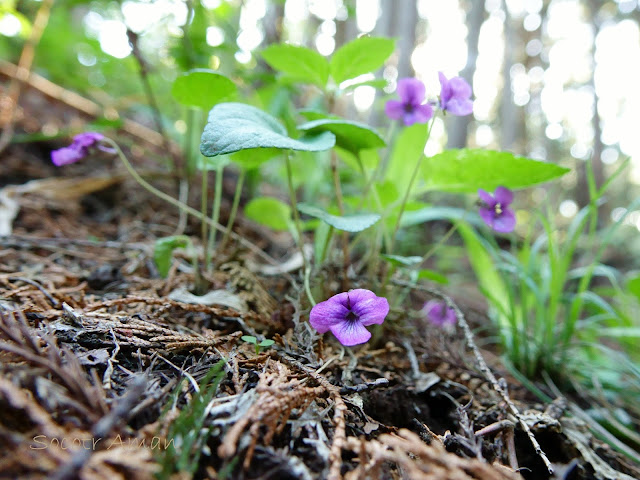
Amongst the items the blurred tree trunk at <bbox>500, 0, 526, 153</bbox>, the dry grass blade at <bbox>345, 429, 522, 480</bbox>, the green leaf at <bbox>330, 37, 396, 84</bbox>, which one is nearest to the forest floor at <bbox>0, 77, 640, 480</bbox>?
the dry grass blade at <bbox>345, 429, 522, 480</bbox>

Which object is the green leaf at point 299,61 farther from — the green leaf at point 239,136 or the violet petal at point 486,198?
the violet petal at point 486,198

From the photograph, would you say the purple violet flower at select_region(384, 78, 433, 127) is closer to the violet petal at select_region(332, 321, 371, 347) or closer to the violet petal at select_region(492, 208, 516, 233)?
the violet petal at select_region(492, 208, 516, 233)

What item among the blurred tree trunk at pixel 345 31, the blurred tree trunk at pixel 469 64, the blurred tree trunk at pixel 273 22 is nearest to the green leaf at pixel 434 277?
the blurred tree trunk at pixel 273 22

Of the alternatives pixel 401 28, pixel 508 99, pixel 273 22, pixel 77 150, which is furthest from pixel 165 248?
pixel 508 99

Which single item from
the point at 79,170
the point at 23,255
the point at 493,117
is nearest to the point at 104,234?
the point at 23,255

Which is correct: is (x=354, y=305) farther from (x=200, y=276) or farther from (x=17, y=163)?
(x=17, y=163)
